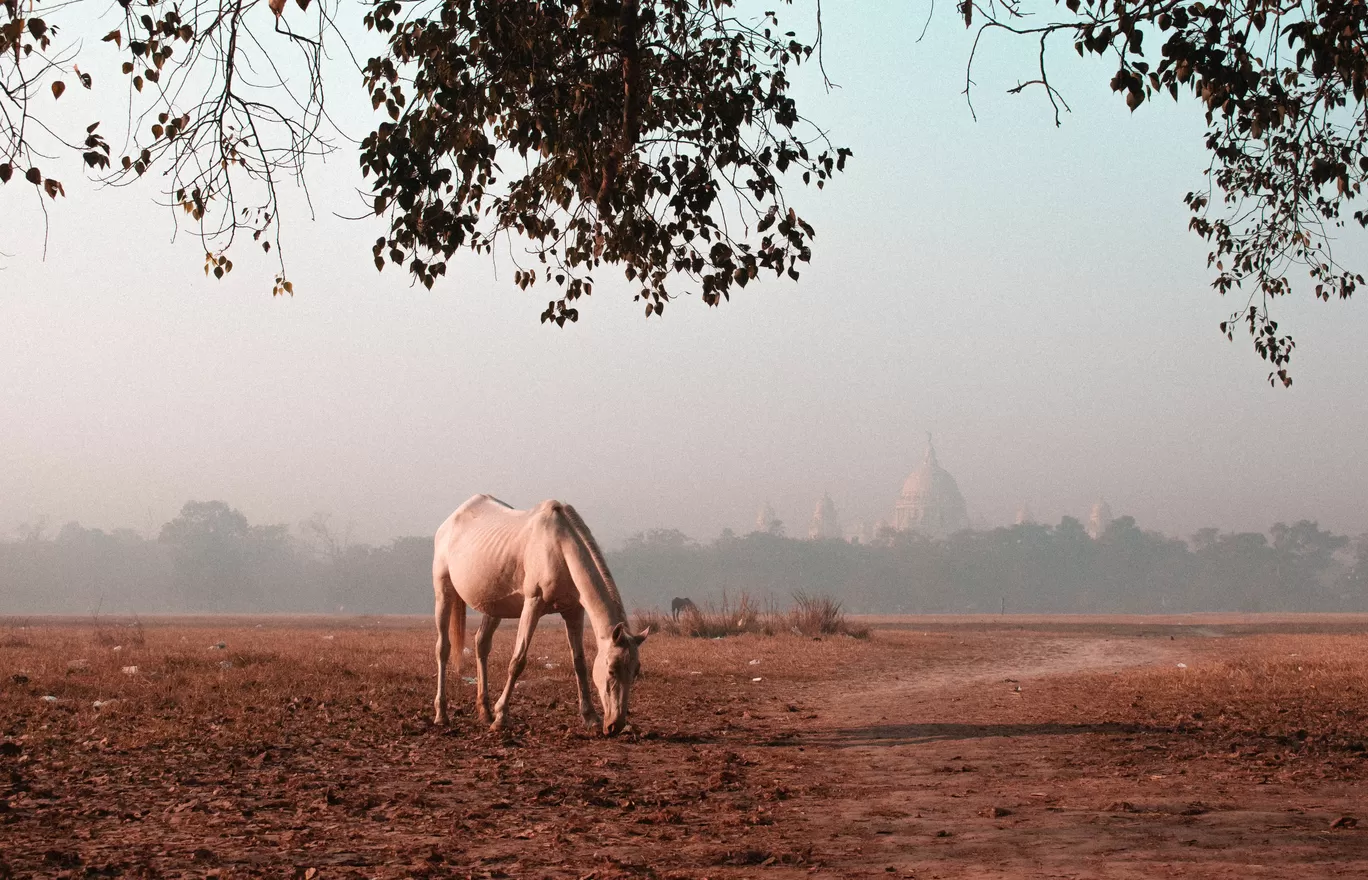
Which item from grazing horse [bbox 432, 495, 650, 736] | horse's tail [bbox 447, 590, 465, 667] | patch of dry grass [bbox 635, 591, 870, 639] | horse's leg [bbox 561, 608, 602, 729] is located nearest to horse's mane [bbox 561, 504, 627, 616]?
grazing horse [bbox 432, 495, 650, 736]

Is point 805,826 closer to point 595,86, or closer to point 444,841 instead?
point 444,841

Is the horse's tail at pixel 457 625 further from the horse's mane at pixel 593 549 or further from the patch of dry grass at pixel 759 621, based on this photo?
the patch of dry grass at pixel 759 621

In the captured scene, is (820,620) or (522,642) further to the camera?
(820,620)

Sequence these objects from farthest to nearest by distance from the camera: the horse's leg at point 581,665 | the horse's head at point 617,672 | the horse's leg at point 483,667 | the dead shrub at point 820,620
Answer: the dead shrub at point 820,620
the horse's leg at point 483,667
the horse's leg at point 581,665
the horse's head at point 617,672

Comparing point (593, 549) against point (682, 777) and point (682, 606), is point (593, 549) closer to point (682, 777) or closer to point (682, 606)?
point (682, 777)

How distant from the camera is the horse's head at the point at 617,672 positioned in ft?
28.8

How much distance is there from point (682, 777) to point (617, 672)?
1.37m

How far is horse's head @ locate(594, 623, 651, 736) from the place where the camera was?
28.8ft

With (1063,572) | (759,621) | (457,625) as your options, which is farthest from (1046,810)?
(1063,572)

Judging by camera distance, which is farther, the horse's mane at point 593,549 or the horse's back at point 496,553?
the horse's back at point 496,553

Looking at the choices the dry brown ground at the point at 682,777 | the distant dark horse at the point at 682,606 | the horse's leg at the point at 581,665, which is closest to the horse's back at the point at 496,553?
the horse's leg at the point at 581,665

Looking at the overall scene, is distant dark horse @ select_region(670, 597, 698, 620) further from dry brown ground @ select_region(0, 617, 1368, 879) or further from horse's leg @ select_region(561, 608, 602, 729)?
horse's leg @ select_region(561, 608, 602, 729)

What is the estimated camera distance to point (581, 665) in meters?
9.75

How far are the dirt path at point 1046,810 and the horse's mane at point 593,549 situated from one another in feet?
6.43
